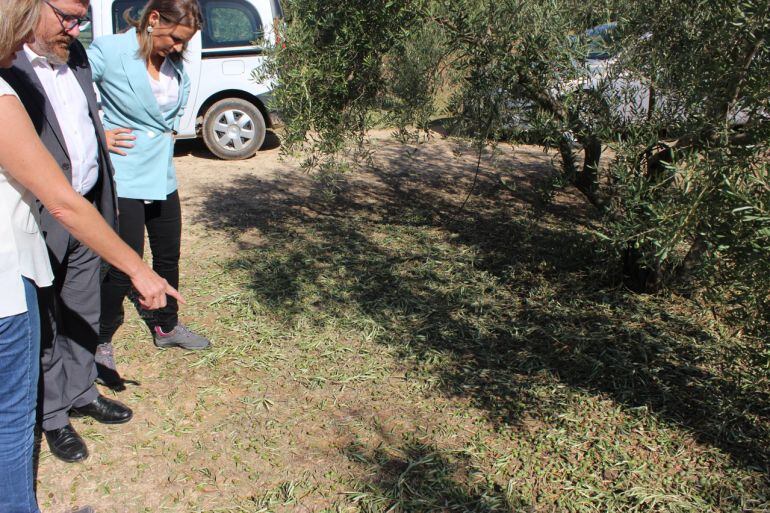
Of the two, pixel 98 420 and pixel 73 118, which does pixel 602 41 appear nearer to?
pixel 73 118

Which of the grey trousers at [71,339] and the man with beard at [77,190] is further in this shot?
the grey trousers at [71,339]

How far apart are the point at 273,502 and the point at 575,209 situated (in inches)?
186

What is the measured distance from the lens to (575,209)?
6.71m

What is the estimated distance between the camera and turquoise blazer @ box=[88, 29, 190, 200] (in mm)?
3533

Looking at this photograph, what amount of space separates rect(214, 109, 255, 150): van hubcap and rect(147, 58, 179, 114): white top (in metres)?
5.10

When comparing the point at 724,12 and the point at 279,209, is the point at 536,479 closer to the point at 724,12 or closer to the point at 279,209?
the point at 724,12

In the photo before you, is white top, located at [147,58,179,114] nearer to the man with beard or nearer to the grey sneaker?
the man with beard

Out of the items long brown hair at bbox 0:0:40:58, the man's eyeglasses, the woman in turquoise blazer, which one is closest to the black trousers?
the woman in turquoise blazer

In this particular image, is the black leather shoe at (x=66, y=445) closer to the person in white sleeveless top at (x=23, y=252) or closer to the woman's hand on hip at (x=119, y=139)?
the person in white sleeveless top at (x=23, y=252)

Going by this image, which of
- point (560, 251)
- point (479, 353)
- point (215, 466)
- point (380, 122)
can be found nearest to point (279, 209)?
point (380, 122)

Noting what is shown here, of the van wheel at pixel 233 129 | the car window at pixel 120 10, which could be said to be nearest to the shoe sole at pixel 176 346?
the van wheel at pixel 233 129

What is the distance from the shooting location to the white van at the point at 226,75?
28.0 feet

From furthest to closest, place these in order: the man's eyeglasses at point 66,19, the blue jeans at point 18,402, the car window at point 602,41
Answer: the car window at point 602,41 → the man's eyeglasses at point 66,19 → the blue jeans at point 18,402

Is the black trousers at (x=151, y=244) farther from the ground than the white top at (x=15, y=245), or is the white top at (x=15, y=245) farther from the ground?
the white top at (x=15, y=245)
